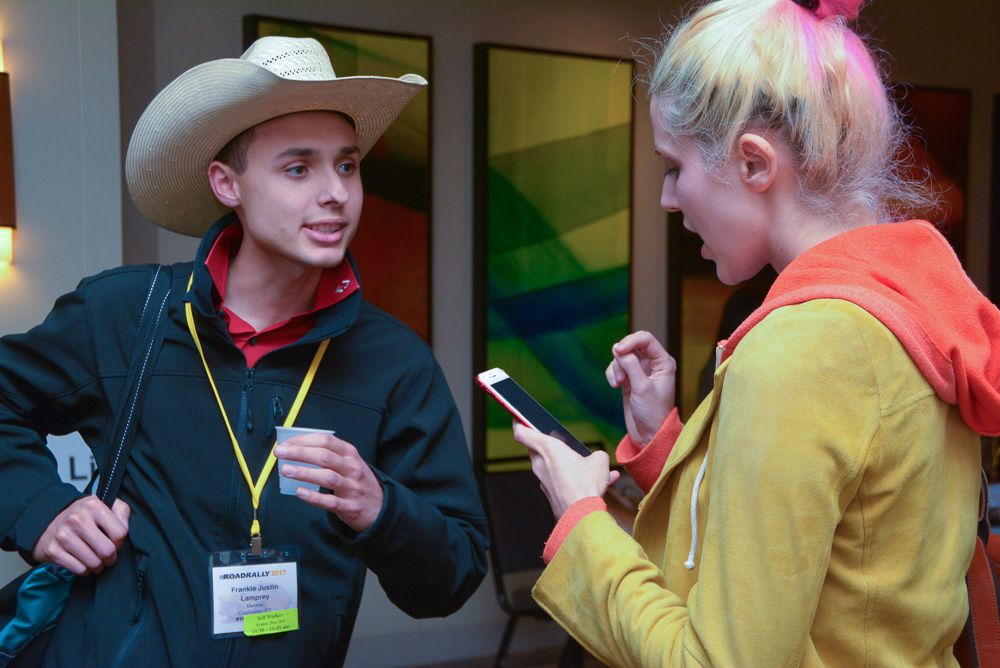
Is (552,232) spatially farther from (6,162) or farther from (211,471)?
(211,471)

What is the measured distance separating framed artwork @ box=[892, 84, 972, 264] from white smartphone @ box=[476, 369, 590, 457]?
15.7 ft

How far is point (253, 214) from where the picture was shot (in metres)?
1.86

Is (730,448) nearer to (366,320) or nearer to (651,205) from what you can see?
(366,320)

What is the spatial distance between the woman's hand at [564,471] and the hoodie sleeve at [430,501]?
14.8 inches

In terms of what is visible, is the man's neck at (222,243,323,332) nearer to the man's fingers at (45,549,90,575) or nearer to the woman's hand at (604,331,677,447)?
the man's fingers at (45,549,90,575)

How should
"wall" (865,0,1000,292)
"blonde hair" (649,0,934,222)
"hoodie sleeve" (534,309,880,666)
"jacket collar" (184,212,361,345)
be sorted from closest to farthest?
"hoodie sleeve" (534,309,880,666)
"blonde hair" (649,0,934,222)
"jacket collar" (184,212,361,345)
"wall" (865,0,1000,292)

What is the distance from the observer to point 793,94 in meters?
1.17

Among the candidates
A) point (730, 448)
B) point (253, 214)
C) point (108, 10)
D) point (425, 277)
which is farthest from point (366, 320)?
point (425, 277)

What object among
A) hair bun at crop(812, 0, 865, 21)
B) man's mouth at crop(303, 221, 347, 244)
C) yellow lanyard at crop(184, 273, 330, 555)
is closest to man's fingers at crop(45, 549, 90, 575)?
yellow lanyard at crop(184, 273, 330, 555)

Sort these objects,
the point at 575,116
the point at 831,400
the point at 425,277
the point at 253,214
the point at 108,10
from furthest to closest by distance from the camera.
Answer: the point at 575,116
the point at 425,277
the point at 108,10
the point at 253,214
the point at 831,400

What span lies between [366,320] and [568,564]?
815 millimetres

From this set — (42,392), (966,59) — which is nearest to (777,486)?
(42,392)

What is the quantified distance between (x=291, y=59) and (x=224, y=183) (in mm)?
255

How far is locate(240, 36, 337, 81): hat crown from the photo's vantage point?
1854mm
